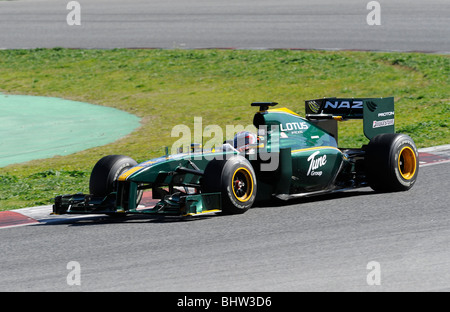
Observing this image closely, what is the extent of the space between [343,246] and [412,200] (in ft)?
7.67

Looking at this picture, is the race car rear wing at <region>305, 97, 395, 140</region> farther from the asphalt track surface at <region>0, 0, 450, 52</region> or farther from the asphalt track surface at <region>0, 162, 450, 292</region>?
the asphalt track surface at <region>0, 0, 450, 52</region>

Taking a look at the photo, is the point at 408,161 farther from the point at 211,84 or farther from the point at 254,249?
the point at 211,84

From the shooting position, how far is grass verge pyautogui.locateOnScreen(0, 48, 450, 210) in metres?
15.9

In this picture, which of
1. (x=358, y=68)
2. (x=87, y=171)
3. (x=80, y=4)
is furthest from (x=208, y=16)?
(x=87, y=171)

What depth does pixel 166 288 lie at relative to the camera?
639 cm

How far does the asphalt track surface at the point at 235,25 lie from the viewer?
2614 centimetres

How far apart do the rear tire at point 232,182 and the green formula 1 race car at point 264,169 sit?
0.01 m

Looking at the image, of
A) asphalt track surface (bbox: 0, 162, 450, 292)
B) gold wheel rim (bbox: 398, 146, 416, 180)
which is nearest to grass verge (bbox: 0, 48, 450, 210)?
gold wheel rim (bbox: 398, 146, 416, 180)

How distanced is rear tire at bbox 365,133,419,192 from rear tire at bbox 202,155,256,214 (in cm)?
176

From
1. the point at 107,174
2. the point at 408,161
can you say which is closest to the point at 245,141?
the point at 107,174

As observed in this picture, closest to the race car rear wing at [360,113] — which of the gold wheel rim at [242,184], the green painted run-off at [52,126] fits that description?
the gold wheel rim at [242,184]

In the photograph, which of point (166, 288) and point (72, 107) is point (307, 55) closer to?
point (72, 107)

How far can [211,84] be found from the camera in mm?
22453
